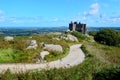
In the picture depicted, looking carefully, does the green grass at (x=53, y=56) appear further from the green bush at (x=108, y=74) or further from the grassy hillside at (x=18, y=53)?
the green bush at (x=108, y=74)

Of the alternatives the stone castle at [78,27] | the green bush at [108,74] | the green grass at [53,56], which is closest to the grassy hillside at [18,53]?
the green grass at [53,56]

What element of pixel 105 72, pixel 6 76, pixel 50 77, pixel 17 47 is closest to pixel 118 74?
pixel 105 72

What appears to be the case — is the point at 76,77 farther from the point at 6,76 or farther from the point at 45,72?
the point at 6,76

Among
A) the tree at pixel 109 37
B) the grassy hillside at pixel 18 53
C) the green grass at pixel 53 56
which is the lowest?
the tree at pixel 109 37

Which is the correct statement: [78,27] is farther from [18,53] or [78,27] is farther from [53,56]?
[18,53]

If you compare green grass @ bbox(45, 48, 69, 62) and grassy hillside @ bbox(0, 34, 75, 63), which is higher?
grassy hillside @ bbox(0, 34, 75, 63)

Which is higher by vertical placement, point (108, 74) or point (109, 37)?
point (108, 74)

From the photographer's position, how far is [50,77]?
18.2m

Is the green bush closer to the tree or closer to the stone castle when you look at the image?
the tree

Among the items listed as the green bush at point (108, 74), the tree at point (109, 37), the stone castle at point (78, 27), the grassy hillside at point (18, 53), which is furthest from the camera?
the stone castle at point (78, 27)

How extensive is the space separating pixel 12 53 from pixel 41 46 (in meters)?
5.39

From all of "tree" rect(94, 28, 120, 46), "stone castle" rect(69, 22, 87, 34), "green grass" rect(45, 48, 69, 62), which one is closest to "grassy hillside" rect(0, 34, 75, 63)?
"green grass" rect(45, 48, 69, 62)

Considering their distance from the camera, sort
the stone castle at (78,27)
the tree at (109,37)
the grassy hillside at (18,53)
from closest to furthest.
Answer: the grassy hillside at (18,53) < the tree at (109,37) < the stone castle at (78,27)

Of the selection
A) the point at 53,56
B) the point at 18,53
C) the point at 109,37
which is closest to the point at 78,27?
the point at 109,37
